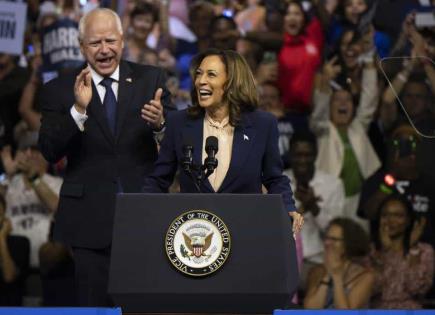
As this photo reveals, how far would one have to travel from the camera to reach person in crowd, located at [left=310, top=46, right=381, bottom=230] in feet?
21.9

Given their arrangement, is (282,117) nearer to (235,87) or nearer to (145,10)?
(145,10)

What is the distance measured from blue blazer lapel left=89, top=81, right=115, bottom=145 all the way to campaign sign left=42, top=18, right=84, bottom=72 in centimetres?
271

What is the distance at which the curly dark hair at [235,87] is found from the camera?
3.78 m

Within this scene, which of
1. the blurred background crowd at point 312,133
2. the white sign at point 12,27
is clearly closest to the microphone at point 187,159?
the blurred background crowd at point 312,133

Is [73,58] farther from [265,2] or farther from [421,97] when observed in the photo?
[421,97]

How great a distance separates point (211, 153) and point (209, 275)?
1.51 ft

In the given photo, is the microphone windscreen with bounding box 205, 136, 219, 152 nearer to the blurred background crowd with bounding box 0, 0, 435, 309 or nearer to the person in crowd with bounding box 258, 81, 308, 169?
the blurred background crowd with bounding box 0, 0, 435, 309

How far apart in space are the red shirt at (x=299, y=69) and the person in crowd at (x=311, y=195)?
0.20 m

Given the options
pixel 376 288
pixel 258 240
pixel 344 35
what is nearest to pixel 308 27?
pixel 344 35

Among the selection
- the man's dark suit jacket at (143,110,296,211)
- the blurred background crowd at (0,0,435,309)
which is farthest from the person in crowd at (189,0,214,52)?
the man's dark suit jacket at (143,110,296,211)

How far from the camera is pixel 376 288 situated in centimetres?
652

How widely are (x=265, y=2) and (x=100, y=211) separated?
298 cm

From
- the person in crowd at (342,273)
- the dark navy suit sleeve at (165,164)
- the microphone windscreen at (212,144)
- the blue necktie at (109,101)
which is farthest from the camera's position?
the person in crowd at (342,273)

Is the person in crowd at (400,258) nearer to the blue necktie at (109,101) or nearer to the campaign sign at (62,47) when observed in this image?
the campaign sign at (62,47)
